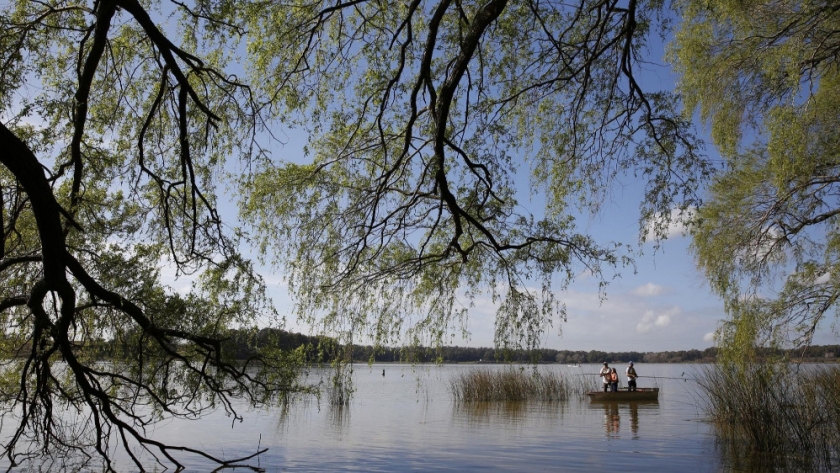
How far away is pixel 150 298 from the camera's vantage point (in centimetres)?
614

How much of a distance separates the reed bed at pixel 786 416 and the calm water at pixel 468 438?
714mm

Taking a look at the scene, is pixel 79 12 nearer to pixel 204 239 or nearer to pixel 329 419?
pixel 204 239

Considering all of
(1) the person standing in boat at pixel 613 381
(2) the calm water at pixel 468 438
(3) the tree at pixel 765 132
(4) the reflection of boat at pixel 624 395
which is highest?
(3) the tree at pixel 765 132

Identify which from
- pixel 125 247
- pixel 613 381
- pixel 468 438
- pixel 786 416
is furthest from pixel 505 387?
pixel 125 247

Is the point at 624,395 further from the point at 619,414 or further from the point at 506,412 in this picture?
the point at 506,412

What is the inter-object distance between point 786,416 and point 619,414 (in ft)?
30.1

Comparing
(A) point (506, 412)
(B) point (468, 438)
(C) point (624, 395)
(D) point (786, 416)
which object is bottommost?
(B) point (468, 438)

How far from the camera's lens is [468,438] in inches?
Answer: 545

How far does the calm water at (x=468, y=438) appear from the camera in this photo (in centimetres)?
1068

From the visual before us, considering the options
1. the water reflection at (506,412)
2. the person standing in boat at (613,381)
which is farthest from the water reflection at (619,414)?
the water reflection at (506,412)

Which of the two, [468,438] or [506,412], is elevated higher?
[506,412]

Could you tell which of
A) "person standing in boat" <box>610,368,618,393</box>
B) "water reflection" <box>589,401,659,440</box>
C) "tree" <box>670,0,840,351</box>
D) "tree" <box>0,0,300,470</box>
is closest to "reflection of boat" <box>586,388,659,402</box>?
"water reflection" <box>589,401,659,440</box>

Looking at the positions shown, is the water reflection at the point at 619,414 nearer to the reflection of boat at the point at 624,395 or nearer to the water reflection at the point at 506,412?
the reflection of boat at the point at 624,395

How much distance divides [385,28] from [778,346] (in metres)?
8.40
